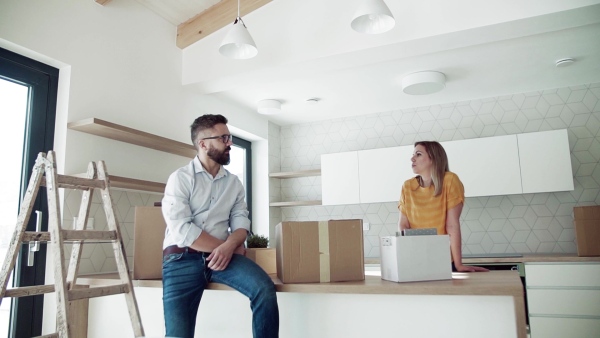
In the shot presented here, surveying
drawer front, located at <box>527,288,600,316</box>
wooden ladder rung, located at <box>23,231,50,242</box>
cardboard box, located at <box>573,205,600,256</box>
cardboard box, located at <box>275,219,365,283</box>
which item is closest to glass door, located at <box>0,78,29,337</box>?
wooden ladder rung, located at <box>23,231,50,242</box>

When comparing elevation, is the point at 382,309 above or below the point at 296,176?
below

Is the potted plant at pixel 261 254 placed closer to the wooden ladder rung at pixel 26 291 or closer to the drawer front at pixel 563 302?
the wooden ladder rung at pixel 26 291

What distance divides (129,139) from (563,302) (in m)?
3.40

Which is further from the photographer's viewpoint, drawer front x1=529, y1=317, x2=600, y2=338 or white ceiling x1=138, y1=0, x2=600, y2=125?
drawer front x1=529, y1=317, x2=600, y2=338

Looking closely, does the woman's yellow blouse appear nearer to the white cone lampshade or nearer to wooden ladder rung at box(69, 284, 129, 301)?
the white cone lampshade

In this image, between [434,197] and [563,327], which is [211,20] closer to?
[434,197]

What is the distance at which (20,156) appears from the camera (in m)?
2.60

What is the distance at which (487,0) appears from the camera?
273 centimetres

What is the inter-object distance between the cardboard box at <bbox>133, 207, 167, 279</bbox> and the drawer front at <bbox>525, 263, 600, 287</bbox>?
2.88 metres

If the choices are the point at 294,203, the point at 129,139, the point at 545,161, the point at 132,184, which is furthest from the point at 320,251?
the point at 294,203

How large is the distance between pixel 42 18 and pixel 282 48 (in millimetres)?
1495

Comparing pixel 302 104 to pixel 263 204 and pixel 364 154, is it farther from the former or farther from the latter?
pixel 263 204

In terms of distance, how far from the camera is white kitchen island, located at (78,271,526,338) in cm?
159

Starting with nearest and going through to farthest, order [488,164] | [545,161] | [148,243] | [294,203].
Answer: [148,243]
[545,161]
[488,164]
[294,203]
